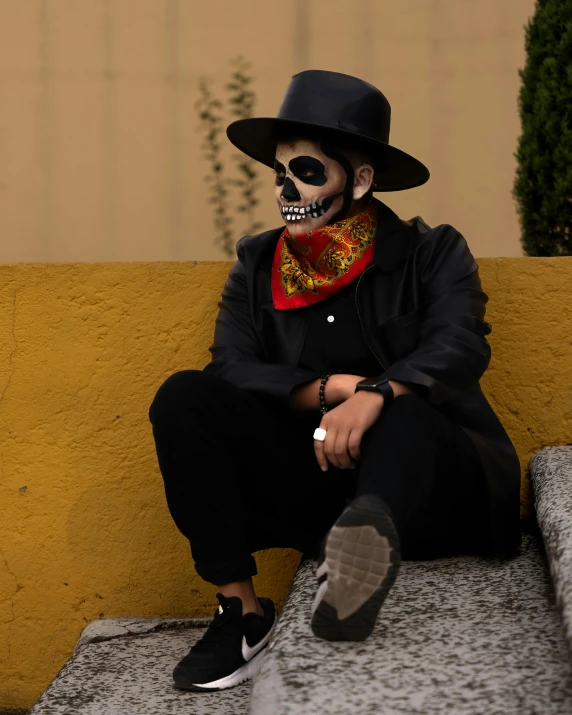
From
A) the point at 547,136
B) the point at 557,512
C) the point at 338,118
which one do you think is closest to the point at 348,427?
the point at 557,512

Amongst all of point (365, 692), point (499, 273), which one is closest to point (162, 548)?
point (499, 273)

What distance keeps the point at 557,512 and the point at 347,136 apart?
1.16 meters

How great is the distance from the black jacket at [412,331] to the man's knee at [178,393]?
222 millimetres

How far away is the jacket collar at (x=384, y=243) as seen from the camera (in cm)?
261

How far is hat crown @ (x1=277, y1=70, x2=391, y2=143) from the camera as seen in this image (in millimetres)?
2578

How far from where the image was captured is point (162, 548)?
310 centimetres

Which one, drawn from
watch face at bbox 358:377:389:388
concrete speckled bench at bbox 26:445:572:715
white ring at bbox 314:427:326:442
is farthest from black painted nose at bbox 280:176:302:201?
concrete speckled bench at bbox 26:445:572:715

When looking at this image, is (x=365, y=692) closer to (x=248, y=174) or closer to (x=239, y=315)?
(x=239, y=315)

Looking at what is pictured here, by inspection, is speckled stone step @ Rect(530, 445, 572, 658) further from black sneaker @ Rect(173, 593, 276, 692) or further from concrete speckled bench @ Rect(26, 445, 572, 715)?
black sneaker @ Rect(173, 593, 276, 692)

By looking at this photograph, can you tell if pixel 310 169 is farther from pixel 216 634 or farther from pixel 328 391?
pixel 216 634

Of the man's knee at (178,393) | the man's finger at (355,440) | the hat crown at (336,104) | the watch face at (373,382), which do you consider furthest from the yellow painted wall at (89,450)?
the man's finger at (355,440)

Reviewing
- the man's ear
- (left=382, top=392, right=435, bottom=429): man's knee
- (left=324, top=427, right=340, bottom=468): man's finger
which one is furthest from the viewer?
the man's ear

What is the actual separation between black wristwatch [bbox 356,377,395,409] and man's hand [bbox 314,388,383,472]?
14 millimetres

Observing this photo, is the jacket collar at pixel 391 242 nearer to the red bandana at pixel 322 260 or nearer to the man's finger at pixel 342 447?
the red bandana at pixel 322 260
